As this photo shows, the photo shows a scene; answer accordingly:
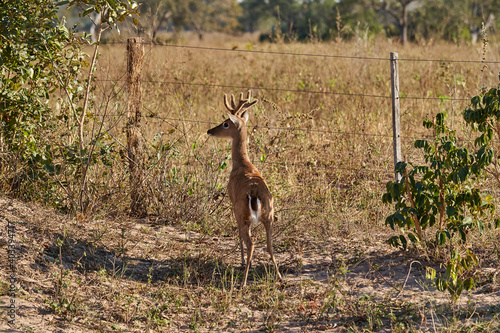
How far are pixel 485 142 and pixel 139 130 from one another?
3823 mm

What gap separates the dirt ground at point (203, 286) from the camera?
4.26 meters

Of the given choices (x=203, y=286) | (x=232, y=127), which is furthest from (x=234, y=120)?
(x=203, y=286)

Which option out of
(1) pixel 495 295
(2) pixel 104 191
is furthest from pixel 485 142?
(2) pixel 104 191

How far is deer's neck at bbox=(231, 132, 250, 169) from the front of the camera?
5816 millimetres

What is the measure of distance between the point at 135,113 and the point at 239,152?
148cm

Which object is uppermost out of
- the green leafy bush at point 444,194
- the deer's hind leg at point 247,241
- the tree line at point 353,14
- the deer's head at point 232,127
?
the tree line at point 353,14

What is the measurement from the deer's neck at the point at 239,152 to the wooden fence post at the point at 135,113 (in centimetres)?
122

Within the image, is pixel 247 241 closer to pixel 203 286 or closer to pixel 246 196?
pixel 246 196

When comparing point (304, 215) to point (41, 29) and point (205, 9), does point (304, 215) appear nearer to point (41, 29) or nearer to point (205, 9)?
point (41, 29)

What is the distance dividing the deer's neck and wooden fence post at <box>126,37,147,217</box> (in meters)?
1.22

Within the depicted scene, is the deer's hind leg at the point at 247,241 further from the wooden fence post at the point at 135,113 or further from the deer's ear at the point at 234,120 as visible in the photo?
the wooden fence post at the point at 135,113

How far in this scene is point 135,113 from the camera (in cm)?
650

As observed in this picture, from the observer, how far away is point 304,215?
6.54 metres

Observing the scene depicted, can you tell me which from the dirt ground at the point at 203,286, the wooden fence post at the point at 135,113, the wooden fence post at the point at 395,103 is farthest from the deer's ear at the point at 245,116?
the wooden fence post at the point at 395,103
